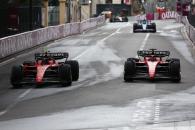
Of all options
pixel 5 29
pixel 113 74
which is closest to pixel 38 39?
pixel 5 29

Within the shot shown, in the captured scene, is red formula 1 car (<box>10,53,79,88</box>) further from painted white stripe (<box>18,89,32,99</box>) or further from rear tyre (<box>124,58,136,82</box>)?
rear tyre (<box>124,58,136,82</box>)

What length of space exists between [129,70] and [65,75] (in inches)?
84.5

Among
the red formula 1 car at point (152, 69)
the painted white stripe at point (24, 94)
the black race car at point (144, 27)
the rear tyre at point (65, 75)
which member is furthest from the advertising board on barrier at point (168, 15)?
the painted white stripe at point (24, 94)

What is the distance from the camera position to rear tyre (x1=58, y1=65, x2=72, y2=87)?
67.8 ft

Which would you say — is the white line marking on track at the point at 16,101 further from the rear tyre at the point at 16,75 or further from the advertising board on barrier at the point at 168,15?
the advertising board on barrier at the point at 168,15

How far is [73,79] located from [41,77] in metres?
1.82

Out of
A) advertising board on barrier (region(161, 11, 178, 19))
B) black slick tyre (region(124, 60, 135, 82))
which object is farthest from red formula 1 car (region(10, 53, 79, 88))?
advertising board on barrier (region(161, 11, 178, 19))

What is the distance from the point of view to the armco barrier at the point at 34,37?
113 feet

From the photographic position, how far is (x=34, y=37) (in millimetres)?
42969

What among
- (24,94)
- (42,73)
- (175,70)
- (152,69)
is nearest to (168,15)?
(152,69)

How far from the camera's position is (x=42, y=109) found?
1655 cm

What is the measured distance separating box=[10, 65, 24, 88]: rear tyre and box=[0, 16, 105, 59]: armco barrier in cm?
1183

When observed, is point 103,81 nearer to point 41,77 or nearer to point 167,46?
point 41,77

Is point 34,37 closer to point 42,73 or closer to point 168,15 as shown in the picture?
point 42,73
